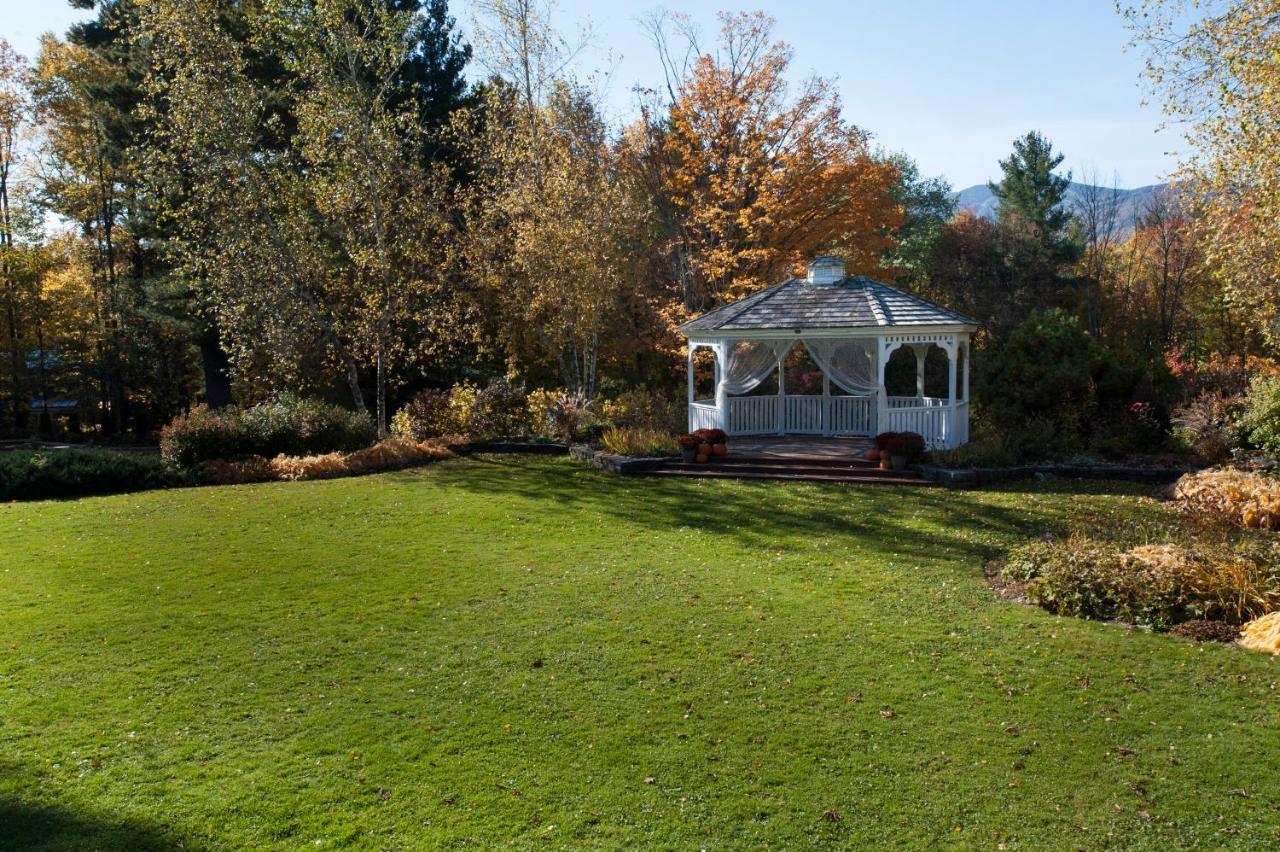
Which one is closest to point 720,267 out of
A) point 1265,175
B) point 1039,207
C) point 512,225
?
point 512,225

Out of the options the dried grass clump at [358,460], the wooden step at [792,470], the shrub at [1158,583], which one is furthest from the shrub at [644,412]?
the shrub at [1158,583]

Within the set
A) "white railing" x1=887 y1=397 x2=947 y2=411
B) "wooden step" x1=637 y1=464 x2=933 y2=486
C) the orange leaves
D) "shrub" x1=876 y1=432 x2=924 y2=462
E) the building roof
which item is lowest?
"wooden step" x1=637 y1=464 x2=933 y2=486

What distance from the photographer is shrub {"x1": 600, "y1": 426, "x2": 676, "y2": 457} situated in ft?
54.5

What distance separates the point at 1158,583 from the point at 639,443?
10209mm

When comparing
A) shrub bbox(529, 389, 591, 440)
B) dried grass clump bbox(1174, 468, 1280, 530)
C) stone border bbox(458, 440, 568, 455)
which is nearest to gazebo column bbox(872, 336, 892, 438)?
dried grass clump bbox(1174, 468, 1280, 530)

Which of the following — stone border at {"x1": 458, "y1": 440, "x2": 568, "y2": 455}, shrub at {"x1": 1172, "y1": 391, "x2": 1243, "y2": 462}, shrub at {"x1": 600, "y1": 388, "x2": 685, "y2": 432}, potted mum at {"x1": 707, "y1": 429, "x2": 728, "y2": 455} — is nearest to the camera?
shrub at {"x1": 1172, "y1": 391, "x2": 1243, "y2": 462}

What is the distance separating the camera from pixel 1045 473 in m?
14.4

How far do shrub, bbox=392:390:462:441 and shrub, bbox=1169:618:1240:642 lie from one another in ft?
51.6

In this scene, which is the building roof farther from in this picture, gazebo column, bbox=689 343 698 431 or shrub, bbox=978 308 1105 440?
shrub, bbox=978 308 1105 440

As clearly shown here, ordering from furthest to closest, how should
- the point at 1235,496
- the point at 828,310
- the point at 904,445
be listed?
the point at 828,310 < the point at 904,445 < the point at 1235,496

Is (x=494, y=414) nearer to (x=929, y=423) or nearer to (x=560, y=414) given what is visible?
(x=560, y=414)

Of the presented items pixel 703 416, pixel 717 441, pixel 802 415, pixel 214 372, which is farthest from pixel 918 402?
pixel 214 372

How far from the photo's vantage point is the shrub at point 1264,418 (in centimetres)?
1334

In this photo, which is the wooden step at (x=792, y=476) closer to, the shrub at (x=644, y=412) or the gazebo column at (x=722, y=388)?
the gazebo column at (x=722, y=388)
